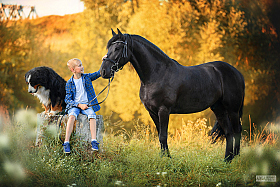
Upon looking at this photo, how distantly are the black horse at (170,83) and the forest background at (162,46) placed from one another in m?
2.57

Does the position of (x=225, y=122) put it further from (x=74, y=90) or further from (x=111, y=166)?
(x=74, y=90)

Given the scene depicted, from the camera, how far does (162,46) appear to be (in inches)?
287

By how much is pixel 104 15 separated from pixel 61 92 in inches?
161

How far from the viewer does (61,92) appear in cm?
460

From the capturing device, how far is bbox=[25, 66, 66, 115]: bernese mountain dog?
4500mm

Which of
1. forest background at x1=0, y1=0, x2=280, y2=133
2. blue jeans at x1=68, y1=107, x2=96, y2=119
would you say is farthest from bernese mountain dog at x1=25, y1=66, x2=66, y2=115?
forest background at x1=0, y1=0, x2=280, y2=133

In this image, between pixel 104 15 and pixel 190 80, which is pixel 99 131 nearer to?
pixel 190 80

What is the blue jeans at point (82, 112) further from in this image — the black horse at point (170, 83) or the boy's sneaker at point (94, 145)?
the black horse at point (170, 83)

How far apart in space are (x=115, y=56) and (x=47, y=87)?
1625mm

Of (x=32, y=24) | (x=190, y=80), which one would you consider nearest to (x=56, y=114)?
(x=190, y=80)

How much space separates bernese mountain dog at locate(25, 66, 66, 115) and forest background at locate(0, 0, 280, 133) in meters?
2.74

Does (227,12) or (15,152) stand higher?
(227,12)

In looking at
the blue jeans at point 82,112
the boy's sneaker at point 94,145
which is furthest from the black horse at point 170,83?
the boy's sneaker at point 94,145

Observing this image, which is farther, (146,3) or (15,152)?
(146,3)
